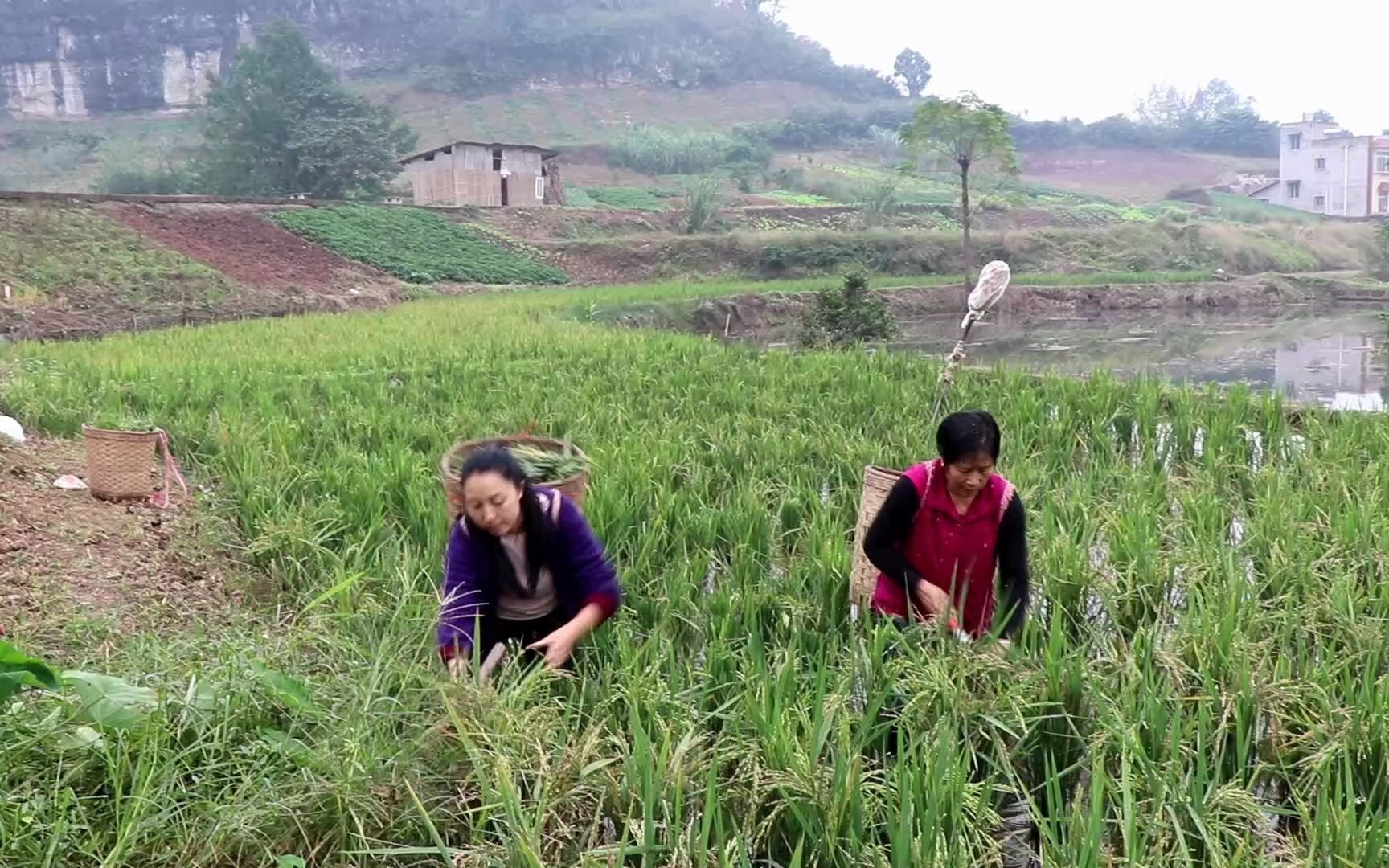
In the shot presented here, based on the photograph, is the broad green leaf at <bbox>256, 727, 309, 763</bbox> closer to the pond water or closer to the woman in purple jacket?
the woman in purple jacket

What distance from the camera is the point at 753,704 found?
196cm

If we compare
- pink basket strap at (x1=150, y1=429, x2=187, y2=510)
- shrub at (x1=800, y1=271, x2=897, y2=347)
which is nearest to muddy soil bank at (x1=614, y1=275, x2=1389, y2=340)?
shrub at (x1=800, y1=271, x2=897, y2=347)

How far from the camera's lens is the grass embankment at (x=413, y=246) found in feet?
61.6

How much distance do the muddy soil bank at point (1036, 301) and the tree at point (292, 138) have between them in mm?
13641

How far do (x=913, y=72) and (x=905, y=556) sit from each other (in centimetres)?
6808

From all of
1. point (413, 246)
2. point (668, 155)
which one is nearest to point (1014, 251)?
point (413, 246)

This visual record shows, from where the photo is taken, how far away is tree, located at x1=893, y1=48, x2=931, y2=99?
6538cm

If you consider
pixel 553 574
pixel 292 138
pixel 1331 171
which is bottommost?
pixel 553 574

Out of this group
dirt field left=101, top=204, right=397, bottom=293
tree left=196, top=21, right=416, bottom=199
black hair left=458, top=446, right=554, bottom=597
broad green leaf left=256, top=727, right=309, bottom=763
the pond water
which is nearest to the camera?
broad green leaf left=256, top=727, right=309, bottom=763

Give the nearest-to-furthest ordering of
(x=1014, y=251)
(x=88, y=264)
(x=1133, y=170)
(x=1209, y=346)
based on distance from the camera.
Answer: (x=88, y=264) → (x=1209, y=346) → (x=1014, y=251) → (x=1133, y=170)

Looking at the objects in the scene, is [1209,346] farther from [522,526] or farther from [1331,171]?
[1331,171]

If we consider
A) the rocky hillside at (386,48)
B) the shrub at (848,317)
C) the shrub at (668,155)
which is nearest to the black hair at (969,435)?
the shrub at (848,317)

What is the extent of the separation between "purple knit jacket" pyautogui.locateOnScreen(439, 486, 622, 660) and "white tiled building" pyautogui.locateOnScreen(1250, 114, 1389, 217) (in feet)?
144

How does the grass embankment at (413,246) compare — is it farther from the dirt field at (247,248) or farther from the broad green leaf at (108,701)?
the broad green leaf at (108,701)
